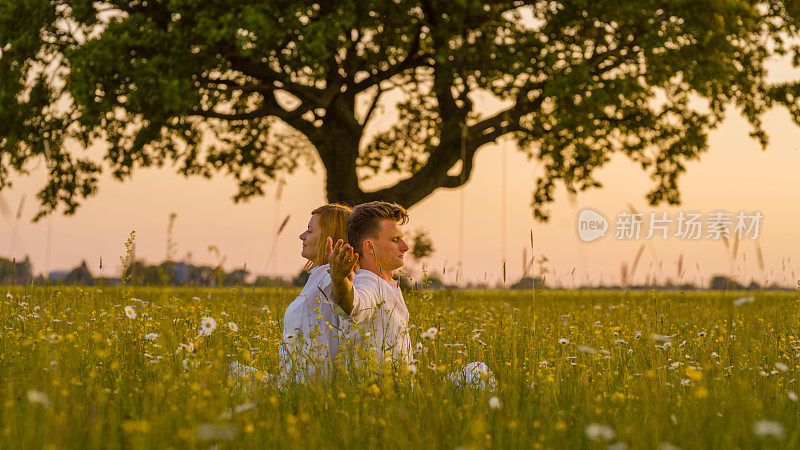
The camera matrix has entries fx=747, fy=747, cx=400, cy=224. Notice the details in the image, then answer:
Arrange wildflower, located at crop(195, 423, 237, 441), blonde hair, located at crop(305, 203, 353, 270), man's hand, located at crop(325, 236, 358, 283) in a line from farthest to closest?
blonde hair, located at crop(305, 203, 353, 270) < man's hand, located at crop(325, 236, 358, 283) < wildflower, located at crop(195, 423, 237, 441)

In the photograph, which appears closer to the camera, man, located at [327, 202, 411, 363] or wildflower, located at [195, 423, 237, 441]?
wildflower, located at [195, 423, 237, 441]

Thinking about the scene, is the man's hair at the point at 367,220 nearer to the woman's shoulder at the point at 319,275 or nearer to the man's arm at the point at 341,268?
the woman's shoulder at the point at 319,275

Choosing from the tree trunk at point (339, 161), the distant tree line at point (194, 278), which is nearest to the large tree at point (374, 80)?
the tree trunk at point (339, 161)

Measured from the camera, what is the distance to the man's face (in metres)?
4.96

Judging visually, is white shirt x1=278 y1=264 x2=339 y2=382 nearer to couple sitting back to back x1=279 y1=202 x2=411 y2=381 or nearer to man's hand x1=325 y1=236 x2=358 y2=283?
couple sitting back to back x1=279 y1=202 x2=411 y2=381

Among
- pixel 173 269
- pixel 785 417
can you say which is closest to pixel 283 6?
pixel 173 269

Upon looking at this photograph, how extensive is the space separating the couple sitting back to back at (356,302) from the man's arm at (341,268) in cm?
4

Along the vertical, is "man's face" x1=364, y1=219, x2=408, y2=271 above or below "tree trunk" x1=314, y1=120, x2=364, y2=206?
below

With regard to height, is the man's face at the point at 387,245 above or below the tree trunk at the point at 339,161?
below

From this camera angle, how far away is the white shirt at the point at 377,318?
14.9 ft

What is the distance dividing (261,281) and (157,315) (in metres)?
1.03

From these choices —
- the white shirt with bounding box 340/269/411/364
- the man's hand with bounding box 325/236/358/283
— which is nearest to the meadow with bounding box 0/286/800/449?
the white shirt with bounding box 340/269/411/364

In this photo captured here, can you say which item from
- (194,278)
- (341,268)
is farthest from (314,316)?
(194,278)

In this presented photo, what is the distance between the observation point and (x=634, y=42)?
19203mm
